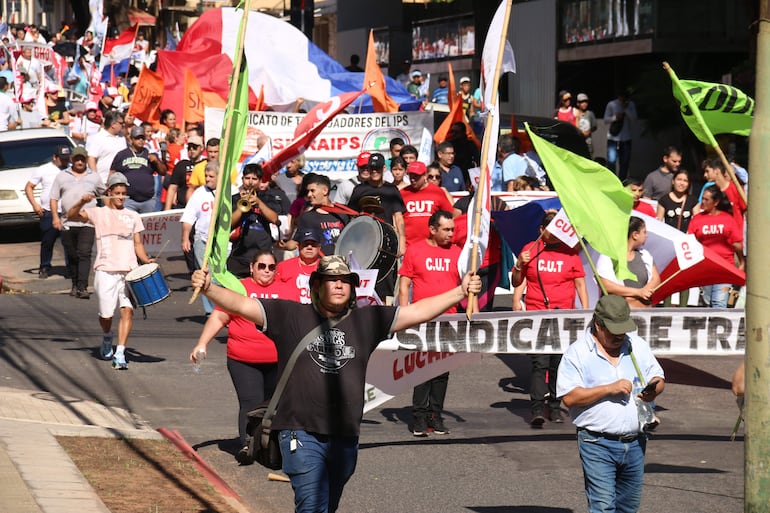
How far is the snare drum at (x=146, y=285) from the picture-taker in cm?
1245

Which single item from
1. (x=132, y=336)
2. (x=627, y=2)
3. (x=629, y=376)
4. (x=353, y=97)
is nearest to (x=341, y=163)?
(x=353, y=97)

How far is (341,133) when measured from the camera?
20.3 metres

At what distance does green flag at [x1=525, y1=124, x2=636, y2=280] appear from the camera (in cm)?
834

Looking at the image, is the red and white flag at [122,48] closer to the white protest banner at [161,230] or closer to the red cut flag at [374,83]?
the red cut flag at [374,83]

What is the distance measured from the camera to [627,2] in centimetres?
2806

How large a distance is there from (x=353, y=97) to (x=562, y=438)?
7653 millimetres

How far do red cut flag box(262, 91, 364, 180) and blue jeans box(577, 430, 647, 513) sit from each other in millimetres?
8043

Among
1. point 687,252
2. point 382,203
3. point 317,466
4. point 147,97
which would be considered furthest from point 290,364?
point 147,97

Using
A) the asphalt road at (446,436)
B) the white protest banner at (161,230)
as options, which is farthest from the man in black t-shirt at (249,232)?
the white protest banner at (161,230)

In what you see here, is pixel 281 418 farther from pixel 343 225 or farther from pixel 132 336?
pixel 132 336

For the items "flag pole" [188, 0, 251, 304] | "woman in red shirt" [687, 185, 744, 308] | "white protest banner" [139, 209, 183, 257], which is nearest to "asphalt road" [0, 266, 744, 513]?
"woman in red shirt" [687, 185, 744, 308]

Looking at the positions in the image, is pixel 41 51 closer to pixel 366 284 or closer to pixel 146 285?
pixel 146 285

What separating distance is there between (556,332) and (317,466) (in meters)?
3.78

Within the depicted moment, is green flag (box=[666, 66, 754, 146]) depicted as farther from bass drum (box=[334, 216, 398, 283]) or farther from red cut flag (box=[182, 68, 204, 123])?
red cut flag (box=[182, 68, 204, 123])
